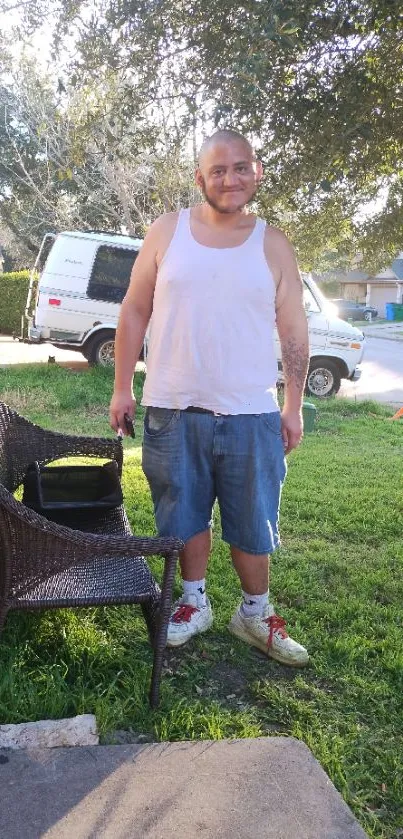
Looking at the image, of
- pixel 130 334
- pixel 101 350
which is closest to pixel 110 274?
pixel 101 350

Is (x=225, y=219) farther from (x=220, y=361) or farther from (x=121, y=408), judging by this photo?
(x=121, y=408)

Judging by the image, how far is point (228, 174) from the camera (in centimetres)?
259

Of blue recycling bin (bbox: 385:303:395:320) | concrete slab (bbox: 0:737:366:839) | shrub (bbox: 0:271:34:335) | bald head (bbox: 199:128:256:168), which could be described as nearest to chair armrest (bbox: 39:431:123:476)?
bald head (bbox: 199:128:256:168)

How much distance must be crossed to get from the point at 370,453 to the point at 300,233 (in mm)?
3203

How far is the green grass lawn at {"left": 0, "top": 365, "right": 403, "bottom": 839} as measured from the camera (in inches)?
94.2

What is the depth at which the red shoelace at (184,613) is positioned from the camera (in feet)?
9.91

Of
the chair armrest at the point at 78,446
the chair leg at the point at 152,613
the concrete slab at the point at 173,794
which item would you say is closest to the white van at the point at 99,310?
the chair armrest at the point at 78,446

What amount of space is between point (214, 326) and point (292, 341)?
40cm

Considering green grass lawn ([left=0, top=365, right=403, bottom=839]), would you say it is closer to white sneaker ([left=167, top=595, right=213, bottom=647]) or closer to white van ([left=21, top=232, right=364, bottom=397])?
white sneaker ([left=167, top=595, right=213, bottom=647])

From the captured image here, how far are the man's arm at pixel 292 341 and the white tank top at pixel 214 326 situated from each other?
9 cm

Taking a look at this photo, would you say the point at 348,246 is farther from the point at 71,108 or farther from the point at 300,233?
the point at 71,108

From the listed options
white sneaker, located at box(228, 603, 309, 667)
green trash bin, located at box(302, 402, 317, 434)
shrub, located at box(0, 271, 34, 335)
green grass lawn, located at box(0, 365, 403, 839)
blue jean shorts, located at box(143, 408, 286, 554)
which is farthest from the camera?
shrub, located at box(0, 271, 34, 335)

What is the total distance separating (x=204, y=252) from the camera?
2.58 metres

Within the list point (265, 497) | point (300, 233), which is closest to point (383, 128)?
point (300, 233)
